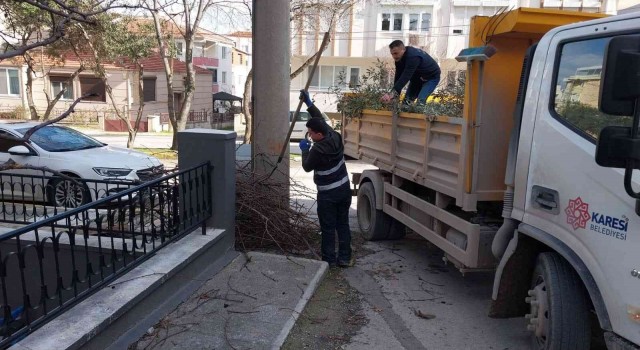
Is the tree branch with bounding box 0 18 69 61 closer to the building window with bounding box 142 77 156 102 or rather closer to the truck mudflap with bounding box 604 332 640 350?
the truck mudflap with bounding box 604 332 640 350

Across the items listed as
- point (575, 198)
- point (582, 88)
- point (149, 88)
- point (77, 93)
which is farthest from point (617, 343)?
point (77, 93)

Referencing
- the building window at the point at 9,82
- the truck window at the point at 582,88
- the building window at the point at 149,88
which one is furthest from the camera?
the building window at the point at 9,82

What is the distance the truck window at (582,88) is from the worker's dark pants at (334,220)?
8.64 ft

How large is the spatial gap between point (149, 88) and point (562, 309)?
29.9 m

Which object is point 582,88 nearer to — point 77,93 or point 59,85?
point 77,93

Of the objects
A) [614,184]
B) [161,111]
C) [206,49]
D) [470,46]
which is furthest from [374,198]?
[206,49]

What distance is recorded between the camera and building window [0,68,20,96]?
29.9 metres

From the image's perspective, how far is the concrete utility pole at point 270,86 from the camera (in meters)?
6.55

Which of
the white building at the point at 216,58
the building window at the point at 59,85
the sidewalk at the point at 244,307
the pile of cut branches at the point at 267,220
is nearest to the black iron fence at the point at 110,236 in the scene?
the sidewalk at the point at 244,307

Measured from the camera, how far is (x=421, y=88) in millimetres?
6898

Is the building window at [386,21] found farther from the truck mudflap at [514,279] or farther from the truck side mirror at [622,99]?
the truck side mirror at [622,99]

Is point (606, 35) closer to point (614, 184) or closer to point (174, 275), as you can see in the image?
point (614, 184)

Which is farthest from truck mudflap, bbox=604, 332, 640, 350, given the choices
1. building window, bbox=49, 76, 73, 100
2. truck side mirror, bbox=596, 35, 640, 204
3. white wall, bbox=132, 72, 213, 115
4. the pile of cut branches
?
building window, bbox=49, 76, 73, 100

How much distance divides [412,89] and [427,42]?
2807 centimetres
